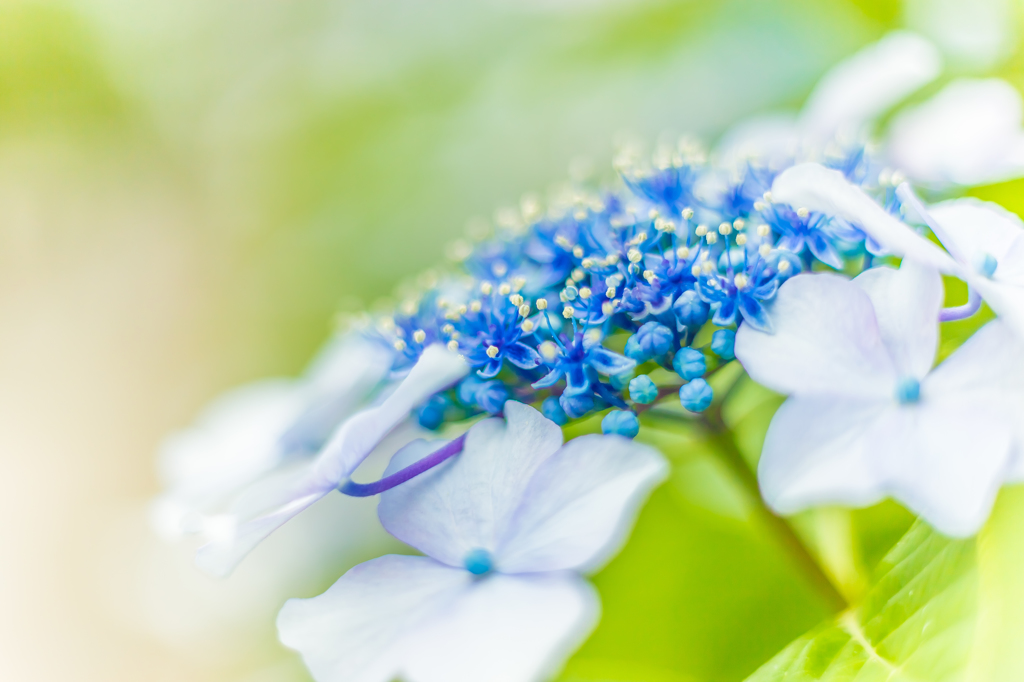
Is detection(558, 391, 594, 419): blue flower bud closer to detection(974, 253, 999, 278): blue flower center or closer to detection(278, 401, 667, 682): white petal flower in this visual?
detection(278, 401, 667, 682): white petal flower

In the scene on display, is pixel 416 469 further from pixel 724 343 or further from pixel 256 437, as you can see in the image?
pixel 256 437

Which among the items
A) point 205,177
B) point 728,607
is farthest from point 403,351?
point 205,177

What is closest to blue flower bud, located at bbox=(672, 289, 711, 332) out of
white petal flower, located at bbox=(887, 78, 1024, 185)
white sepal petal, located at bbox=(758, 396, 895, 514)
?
white sepal petal, located at bbox=(758, 396, 895, 514)

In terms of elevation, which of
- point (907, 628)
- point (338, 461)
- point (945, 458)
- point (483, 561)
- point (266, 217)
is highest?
point (266, 217)

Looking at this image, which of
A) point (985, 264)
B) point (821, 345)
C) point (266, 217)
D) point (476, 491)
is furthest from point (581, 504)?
point (266, 217)

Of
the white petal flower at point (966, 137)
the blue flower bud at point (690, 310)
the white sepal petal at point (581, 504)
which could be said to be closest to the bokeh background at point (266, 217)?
the white petal flower at point (966, 137)

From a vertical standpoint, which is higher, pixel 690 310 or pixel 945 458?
pixel 690 310
